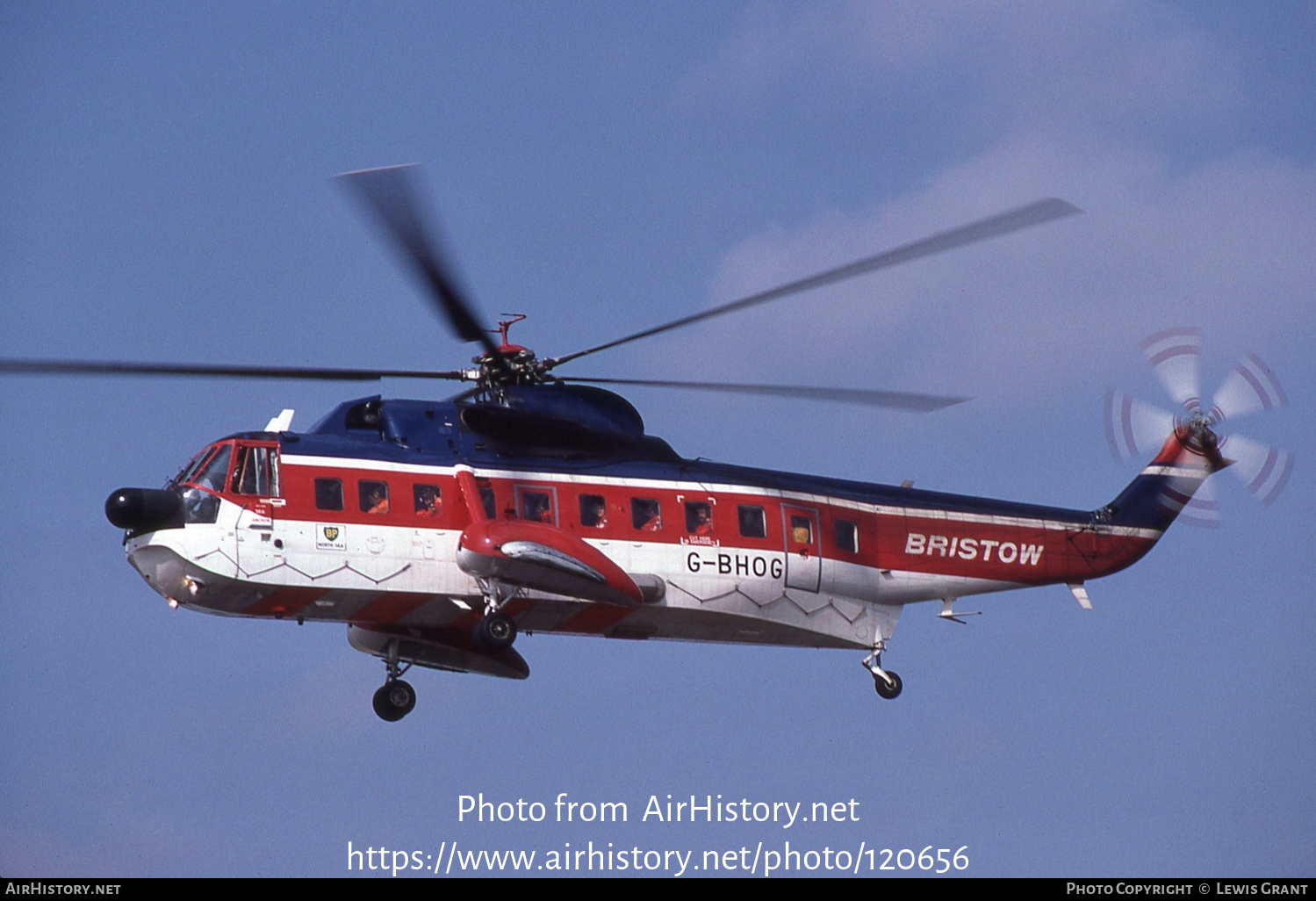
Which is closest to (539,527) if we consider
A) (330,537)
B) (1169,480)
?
(330,537)

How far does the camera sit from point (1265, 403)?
3019 cm

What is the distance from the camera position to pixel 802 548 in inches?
1110

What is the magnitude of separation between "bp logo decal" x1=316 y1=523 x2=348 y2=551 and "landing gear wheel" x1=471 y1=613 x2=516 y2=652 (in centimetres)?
204

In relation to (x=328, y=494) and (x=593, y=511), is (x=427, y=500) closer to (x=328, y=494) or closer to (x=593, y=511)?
(x=328, y=494)

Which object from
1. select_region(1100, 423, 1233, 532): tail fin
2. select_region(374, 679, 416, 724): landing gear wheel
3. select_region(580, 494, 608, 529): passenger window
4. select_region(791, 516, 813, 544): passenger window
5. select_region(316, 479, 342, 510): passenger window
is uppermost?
select_region(1100, 423, 1233, 532): tail fin

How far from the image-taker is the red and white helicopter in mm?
25141

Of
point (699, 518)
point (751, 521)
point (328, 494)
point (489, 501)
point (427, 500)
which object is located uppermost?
point (751, 521)

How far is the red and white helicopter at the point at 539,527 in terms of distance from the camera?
25141 millimetres

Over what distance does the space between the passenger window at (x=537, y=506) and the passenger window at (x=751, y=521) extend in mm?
2842

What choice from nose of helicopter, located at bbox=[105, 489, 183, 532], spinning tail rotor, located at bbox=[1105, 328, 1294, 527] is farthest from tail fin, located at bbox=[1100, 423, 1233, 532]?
nose of helicopter, located at bbox=[105, 489, 183, 532]

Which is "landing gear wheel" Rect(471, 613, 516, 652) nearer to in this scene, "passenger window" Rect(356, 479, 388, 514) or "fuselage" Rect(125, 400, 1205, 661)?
"fuselage" Rect(125, 400, 1205, 661)

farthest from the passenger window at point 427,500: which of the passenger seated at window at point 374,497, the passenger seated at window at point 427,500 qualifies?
the passenger seated at window at point 374,497

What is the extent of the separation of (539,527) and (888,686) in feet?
20.0
